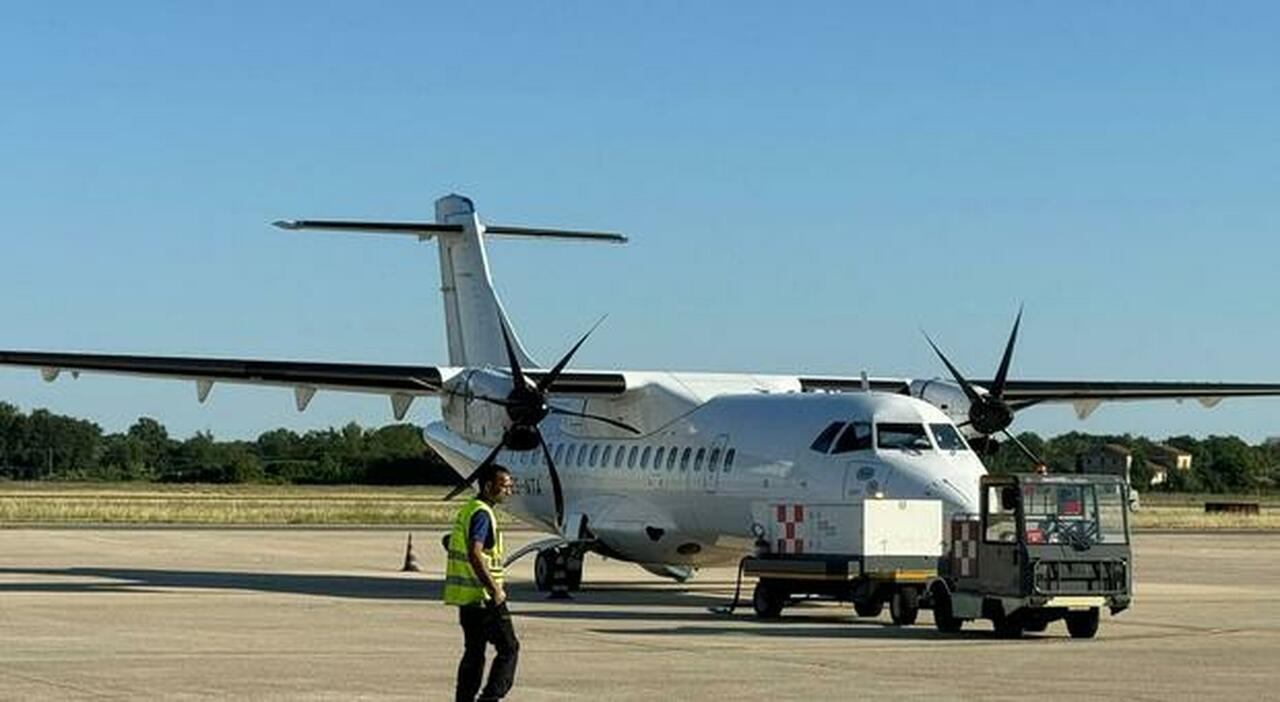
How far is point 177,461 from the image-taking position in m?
133

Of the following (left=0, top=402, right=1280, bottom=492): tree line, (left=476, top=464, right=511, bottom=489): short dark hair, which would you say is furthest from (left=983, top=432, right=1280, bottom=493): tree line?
(left=476, top=464, right=511, bottom=489): short dark hair

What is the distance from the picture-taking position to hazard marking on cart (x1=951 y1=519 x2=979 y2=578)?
22891 millimetres

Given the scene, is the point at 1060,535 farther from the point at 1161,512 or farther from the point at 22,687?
the point at 1161,512

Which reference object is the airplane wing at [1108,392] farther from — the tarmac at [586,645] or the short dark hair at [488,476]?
the short dark hair at [488,476]

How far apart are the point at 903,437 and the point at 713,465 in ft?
11.5

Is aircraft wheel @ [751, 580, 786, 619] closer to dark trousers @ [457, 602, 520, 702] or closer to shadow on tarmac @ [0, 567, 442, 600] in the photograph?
shadow on tarmac @ [0, 567, 442, 600]

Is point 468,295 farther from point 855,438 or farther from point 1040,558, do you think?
point 1040,558

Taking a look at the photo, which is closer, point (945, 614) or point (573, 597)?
point (945, 614)

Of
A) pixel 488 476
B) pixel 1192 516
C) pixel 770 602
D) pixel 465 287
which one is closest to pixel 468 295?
pixel 465 287

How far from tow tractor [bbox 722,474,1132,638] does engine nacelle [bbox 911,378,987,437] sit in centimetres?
650

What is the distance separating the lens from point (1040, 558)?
2181cm

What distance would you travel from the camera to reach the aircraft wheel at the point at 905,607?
77.4 ft

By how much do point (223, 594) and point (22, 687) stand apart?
486 inches

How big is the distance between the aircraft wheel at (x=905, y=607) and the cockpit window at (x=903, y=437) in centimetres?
243
